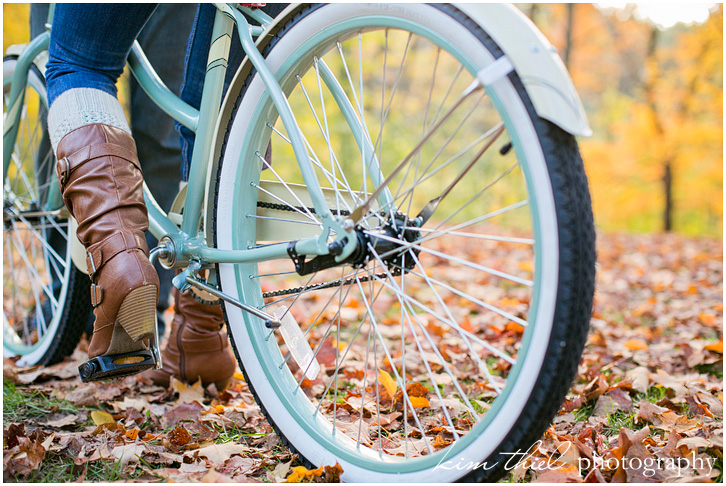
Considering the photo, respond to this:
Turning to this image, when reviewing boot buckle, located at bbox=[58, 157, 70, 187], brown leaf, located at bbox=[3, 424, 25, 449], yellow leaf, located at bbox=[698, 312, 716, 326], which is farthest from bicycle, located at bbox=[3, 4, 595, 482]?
yellow leaf, located at bbox=[698, 312, 716, 326]

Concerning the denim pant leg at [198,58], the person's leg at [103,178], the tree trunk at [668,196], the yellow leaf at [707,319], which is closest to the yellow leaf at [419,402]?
the person's leg at [103,178]

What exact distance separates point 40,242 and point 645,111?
11.0 metres

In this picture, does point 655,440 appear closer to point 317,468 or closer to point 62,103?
point 317,468

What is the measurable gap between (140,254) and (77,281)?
77cm

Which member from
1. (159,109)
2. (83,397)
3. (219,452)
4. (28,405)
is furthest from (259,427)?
(159,109)

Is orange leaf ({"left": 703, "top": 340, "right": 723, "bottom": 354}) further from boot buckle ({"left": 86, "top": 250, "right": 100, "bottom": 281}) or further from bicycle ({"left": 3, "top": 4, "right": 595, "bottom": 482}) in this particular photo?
boot buckle ({"left": 86, "top": 250, "right": 100, "bottom": 281})

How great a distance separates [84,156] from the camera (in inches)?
45.0

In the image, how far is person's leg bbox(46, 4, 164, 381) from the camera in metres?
1.12

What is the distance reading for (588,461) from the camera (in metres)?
1.04

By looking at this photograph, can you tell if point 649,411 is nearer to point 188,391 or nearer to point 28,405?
point 188,391

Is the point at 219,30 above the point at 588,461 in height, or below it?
above

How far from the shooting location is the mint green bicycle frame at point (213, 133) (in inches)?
41.4

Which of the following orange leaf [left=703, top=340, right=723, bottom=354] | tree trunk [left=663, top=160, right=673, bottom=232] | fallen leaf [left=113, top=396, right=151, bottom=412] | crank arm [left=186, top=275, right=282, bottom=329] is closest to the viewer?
crank arm [left=186, top=275, right=282, bottom=329]

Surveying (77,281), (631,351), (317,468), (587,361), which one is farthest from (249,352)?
(631,351)
